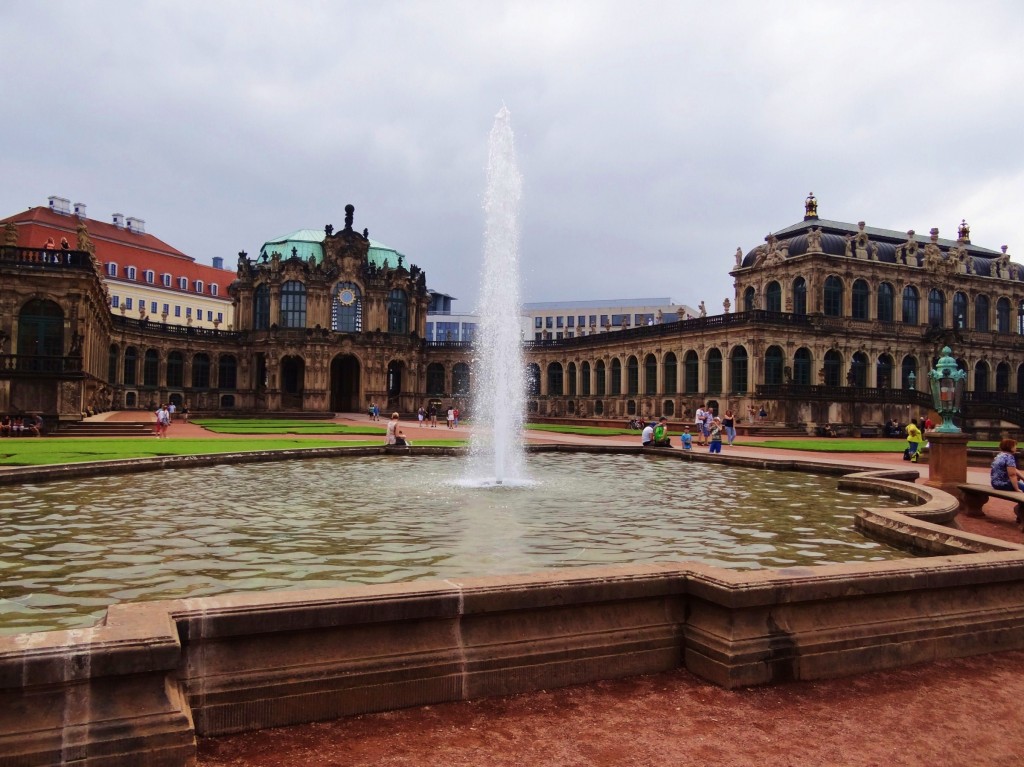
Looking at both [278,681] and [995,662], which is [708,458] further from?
[278,681]

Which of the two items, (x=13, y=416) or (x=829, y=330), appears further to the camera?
(x=829, y=330)

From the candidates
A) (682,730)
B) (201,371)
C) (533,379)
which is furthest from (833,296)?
(682,730)

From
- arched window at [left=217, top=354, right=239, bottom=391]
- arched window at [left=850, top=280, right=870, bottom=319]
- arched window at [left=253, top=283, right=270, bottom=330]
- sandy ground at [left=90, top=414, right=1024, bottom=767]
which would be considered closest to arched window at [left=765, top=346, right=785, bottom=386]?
arched window at [left=850, top=280, right=870, bottom=319]

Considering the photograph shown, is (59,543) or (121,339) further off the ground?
(121,339)

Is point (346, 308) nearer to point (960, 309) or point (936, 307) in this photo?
point (936, 307)

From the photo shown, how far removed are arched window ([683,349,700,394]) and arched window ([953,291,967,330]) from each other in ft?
90.6

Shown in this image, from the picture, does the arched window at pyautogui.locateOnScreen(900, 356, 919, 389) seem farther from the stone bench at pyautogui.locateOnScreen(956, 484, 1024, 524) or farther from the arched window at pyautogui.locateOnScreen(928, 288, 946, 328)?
the stone bench at pyautogui.locateOnScreen(956, 484, 1024, 524)

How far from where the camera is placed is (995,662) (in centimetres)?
680

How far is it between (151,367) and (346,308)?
19.7m

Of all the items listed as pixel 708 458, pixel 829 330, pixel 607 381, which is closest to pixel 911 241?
pixel 829 330

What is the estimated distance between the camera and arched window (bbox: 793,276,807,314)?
67.8 metres

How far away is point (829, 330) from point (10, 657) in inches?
2698

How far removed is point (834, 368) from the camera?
6712 centimetres

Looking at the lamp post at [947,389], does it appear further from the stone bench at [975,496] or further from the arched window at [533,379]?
the arched window at [533,379]
